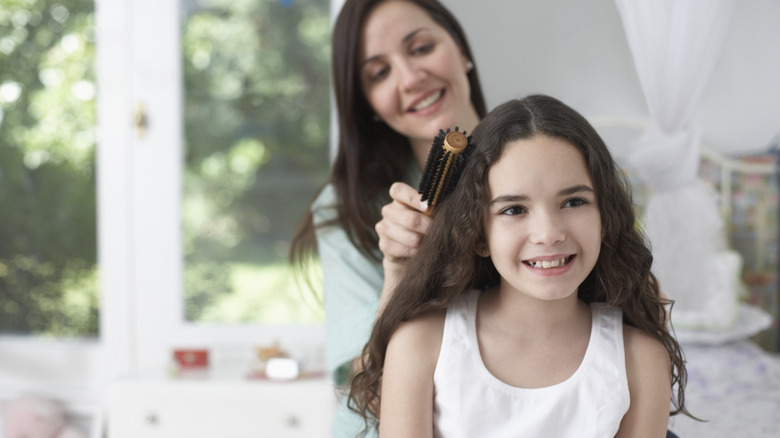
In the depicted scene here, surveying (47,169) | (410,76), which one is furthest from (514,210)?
(47,169)

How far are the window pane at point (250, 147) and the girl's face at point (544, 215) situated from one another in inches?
63.0

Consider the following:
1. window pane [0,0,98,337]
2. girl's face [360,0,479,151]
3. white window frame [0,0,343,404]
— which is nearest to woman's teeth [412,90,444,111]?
girl's face [360,0,479,151]

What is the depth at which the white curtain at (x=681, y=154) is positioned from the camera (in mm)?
1302

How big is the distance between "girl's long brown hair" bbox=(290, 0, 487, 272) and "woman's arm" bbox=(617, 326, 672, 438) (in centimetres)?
57

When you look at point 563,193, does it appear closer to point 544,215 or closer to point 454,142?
point 544,215

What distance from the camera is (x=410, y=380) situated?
1026mm

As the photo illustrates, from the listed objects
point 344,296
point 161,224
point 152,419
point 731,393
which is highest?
point 344,296

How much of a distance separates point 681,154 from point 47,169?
2.13 meters

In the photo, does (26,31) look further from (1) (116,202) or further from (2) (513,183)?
(2) (513,183)

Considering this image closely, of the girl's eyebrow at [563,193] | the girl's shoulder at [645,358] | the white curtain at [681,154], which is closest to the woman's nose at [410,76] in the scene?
the white curtain at [681,154]

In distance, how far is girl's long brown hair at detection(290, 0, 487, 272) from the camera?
146cm

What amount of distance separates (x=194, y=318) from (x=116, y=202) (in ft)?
1.58

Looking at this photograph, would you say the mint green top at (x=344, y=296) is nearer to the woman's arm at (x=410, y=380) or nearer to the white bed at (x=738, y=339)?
the woman's arm at (x=410, y=380)

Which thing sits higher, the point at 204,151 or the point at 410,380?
the point at 204,151
